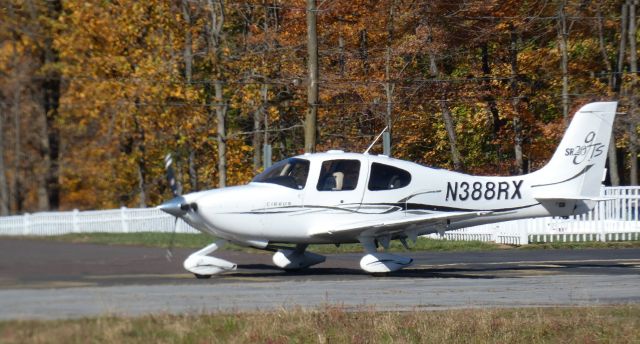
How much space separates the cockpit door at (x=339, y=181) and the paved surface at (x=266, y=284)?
56.3 inches

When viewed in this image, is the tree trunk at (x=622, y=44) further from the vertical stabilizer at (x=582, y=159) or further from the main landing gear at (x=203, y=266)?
the main landing gear at (x=203, y=266)

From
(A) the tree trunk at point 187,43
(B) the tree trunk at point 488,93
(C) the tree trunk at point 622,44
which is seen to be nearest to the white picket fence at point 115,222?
(A) the tree trunk at point 187,43

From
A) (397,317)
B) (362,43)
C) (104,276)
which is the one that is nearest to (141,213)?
(362,43)

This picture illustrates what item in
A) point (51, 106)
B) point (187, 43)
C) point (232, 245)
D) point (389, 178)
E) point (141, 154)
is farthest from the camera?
point (141, 154)

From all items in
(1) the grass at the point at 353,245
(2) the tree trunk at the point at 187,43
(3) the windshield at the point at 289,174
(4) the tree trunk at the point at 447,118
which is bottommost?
(1) the grass at the point at 353,245

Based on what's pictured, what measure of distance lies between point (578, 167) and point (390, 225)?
187 inches

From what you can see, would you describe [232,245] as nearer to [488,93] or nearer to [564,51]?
[488,93]

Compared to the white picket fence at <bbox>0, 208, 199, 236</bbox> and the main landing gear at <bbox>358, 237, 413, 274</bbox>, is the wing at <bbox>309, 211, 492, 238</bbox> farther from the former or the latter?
the white picket fence at <bbox>0, 208, 199, 236</bbox>

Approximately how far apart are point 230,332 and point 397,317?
230 cm

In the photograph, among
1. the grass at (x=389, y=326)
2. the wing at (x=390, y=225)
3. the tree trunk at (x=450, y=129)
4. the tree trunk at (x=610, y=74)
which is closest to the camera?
the grass at (x=389, y=326)

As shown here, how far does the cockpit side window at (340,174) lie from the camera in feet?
63.6

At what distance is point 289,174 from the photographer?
1934 centimetres

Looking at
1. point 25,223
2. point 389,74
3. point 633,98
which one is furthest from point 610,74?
point 25,223

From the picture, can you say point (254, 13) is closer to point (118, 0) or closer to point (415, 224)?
point (118, 0)
